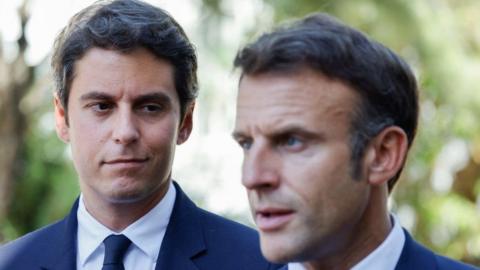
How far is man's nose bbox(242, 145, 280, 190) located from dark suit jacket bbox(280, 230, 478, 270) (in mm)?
420

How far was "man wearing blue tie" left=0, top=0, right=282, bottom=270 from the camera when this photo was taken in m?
3.84

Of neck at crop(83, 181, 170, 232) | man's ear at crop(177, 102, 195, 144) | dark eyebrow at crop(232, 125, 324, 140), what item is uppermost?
dark eyebrow at crop(232, 125, 324, 140)

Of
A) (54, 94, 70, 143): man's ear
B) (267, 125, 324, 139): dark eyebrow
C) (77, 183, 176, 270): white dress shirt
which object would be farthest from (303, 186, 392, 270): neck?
(54, 94, 70, 143): man's ear

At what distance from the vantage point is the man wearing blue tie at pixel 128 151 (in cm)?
384

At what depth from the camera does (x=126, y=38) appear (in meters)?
3.98

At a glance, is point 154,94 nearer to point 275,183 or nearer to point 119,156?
point 119,156

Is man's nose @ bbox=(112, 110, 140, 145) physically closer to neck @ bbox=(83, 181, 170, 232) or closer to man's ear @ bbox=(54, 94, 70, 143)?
neck @ bbox=(83, 181, 170, 232)

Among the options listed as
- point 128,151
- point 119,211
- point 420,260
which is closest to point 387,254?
point 420,260

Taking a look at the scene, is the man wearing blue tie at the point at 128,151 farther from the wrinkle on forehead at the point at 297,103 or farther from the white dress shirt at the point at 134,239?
the wrinkle on forehead at the point at 297,103

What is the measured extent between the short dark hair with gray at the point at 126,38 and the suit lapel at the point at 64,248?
42 centimetres

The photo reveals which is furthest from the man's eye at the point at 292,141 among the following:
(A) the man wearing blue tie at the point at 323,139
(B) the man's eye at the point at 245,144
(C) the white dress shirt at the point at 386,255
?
(C) the white dress shirt at the point at 386,255

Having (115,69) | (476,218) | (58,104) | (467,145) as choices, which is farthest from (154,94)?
(467,145)

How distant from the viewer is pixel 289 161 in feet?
9.38

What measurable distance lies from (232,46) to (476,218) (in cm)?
277
